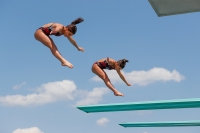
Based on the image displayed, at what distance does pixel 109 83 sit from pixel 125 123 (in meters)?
2.50

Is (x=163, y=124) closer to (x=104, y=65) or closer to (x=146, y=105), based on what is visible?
(x=146, y=105)

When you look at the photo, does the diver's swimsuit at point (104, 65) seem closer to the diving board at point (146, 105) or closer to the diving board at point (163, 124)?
the diving board at point (146, 105)

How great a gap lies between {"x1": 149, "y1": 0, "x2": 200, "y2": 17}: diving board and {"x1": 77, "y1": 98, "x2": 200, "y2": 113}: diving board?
2.08 m

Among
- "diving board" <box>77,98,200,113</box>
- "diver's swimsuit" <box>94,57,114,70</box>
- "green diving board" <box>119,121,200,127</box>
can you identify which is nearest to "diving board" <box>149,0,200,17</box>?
"diving board" <box>77,98,200,113</box>

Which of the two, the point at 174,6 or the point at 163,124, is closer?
the point at 174,6

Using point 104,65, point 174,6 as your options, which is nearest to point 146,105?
point 104,65

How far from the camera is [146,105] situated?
707 cm

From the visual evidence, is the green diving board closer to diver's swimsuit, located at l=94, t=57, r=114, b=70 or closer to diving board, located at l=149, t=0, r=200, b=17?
diver's swimsuit, located at l=94, t=57, r=114, b=70

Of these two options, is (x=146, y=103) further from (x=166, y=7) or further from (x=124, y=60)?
(x=166, y=7)

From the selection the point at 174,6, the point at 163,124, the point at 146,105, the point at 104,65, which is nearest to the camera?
the point at 174,6

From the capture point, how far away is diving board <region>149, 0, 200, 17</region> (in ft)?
16.1

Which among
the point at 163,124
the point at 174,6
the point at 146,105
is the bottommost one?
the point at 146,105

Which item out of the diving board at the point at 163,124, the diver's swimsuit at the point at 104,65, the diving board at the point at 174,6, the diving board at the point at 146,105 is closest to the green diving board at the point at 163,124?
the diving board at the point at 163,124

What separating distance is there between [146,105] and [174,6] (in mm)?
2706
